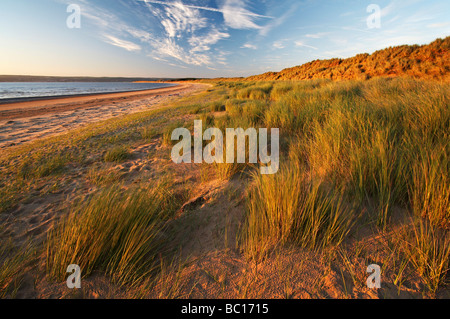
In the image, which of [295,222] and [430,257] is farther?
[295,222]

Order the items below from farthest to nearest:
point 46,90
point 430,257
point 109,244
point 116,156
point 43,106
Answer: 1. point 46,90
2. point 43,106
3. point 116,156
4. point 109,244
5. point 430,257

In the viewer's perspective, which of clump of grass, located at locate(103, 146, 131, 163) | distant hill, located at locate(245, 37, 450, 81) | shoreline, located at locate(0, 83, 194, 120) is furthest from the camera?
distant hill, located at locate(245, 37, 450, 81)

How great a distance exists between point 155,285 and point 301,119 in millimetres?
3223

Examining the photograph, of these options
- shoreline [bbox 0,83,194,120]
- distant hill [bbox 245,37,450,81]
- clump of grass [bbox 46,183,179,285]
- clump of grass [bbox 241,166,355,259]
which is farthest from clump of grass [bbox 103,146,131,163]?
distant hill [bbox 245,37,450,81]

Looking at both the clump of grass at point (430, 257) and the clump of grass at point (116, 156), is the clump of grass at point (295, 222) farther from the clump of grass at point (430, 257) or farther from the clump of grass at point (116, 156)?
the clump of grass at point (116, 156)

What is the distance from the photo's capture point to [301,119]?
3.33 meters

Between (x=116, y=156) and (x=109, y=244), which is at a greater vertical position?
(x=116, y=156)

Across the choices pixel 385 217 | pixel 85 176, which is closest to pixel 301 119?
pixel 385 217

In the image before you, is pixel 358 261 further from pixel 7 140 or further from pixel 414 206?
pixel 7 140

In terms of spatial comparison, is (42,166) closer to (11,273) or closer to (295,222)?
(11,273)

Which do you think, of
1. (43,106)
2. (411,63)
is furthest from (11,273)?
(411,63)

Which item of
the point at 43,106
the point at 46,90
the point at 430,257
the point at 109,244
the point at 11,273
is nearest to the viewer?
the point at 430,257

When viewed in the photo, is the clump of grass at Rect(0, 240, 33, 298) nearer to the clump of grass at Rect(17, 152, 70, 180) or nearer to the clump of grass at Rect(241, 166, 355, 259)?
the clump of grass at Rect(241, 166, 355, 259)

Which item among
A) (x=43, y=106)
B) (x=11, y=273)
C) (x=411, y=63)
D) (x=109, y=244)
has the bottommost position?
(x=11, y=273)
